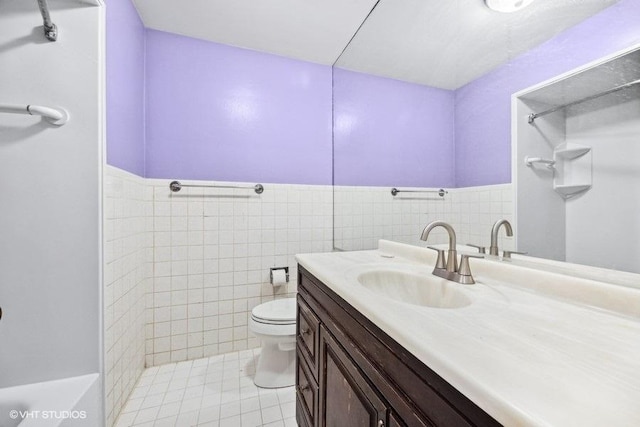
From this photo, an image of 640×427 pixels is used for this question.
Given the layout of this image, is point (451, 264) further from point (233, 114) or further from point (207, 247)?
point (233, 114)

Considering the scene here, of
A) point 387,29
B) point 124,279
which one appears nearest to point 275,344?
point 124,279

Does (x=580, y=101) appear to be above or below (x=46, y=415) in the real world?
above

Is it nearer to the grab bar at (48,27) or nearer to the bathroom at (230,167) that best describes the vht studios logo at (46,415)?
the bathroom at (230,167)

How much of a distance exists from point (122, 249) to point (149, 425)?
0.88 metres

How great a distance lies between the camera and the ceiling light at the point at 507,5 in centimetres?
89

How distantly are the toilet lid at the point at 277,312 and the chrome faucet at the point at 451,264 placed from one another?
3.04 ft

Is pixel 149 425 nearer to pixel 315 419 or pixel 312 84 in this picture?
pixel 315 419

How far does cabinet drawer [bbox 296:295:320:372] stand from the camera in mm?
984

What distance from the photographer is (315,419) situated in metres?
0.95

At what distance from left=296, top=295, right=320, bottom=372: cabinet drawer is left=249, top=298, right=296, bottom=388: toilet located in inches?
10.9

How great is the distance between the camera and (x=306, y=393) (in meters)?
1.08

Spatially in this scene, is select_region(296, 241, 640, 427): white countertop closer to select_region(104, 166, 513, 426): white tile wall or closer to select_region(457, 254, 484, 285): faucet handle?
select_region(457, 254, 484, 285): faucet handle

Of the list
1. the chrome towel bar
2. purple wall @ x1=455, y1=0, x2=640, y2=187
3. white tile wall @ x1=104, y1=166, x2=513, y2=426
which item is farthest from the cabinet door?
the chrome towel bar

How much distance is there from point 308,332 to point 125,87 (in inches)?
63.5
